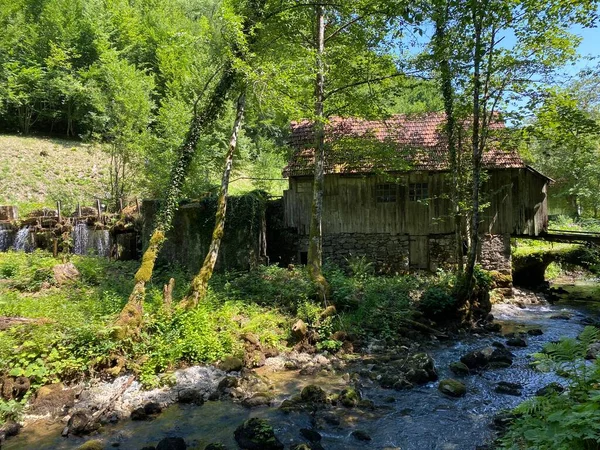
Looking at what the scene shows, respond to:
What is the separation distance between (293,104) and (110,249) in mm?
12488

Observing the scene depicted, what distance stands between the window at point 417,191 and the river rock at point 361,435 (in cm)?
1255

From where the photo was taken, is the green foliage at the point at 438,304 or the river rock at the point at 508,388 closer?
the river rock at the point at 508,388

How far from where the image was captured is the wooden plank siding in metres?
16.9

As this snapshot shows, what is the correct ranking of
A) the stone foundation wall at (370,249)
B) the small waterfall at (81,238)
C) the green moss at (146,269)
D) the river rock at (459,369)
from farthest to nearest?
the small waterfall at (81,238) < the stone foundation wall at (370,249) < the green moss at (146,269) < the river rock at (459,369)

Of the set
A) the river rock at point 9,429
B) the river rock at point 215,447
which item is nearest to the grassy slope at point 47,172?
the river rock at point 9,429

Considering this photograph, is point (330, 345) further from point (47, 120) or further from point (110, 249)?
point (47, 120)

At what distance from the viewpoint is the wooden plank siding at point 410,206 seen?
16891mm

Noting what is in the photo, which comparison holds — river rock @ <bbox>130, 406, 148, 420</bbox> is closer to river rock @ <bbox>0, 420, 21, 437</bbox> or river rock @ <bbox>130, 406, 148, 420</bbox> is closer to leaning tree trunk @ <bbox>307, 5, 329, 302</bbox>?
river rock @ <bbox>0, 420, 21, 437</bbox>

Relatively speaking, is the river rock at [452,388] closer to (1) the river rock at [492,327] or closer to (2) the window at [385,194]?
(1) the river rock at [492,327]

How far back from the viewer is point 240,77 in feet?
34.8

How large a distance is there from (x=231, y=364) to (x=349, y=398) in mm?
2821

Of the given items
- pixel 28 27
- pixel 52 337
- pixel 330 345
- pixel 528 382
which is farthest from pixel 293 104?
pixel 28 27

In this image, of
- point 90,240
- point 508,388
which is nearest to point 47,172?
point 90,240

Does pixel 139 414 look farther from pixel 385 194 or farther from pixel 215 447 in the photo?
pixel 385 194
